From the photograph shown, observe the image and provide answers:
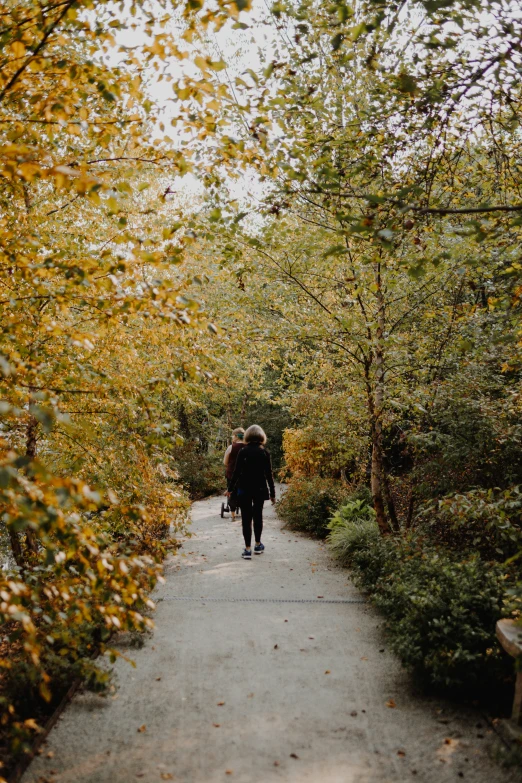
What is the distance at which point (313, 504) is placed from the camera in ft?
35.6

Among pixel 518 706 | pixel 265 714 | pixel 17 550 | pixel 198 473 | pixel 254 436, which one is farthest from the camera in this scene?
pixel 198 473

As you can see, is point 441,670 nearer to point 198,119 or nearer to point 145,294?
point 145,294

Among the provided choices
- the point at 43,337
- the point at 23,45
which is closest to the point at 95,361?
the point at 43,337

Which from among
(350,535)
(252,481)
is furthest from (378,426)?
(252,481)

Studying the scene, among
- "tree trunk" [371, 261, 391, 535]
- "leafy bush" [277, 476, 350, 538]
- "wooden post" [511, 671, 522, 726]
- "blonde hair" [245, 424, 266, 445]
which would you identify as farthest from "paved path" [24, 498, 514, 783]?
"leafy bush" [277, 476, 350, 538]

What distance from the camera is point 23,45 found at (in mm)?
2961

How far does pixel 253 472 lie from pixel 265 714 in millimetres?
4668

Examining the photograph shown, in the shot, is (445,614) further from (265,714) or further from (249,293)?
(249,293)

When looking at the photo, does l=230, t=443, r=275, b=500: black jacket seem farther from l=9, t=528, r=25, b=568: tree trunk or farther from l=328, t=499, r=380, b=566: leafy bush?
l=9, t=528, r=25, b=568: tree trunk

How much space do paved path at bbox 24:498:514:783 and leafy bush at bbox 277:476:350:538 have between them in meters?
4.32

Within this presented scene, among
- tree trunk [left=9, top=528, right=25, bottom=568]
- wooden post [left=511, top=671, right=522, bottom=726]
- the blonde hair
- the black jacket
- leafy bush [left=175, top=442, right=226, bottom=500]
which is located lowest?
leafy bush [left=175, top=442, right=226, bottom=500]

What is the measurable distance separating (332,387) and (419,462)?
525 cm

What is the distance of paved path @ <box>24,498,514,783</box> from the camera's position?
10.7 feet

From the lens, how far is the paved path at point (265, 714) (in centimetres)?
325
